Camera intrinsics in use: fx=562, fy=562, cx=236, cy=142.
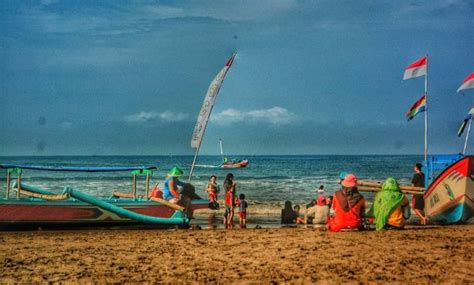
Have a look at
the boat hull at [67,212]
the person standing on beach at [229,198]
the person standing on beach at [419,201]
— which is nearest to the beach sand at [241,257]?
the boat hull at [67,212]

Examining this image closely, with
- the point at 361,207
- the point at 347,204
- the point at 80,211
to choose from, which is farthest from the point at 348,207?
the point at 80,211

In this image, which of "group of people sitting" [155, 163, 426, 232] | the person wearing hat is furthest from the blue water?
the person wearing hat

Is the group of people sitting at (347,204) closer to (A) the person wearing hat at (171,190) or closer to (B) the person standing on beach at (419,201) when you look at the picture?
(A) the person wearing hat at (171,190)

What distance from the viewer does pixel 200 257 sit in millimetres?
9062

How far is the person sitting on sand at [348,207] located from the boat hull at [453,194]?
3.72 metres

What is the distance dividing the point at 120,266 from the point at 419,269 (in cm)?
432

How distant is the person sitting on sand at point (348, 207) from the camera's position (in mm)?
11680

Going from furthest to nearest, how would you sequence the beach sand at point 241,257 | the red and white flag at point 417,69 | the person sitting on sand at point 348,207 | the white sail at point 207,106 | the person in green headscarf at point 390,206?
the red and white flag at point 417,69
the white sail at point 207,106
the person in green headscarf at point 390,206
the person sitting on sand at point 348,207
the beach sand at point 241,257

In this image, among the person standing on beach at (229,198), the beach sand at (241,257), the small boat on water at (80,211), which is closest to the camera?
the beach sand at (241,257)

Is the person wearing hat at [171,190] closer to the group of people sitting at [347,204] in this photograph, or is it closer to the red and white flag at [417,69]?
the group of people sitting at [347,204]

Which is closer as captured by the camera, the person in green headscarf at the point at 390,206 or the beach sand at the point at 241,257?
the beach sand at the point at 241,257

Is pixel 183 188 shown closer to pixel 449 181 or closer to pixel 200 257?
pixel 200 257

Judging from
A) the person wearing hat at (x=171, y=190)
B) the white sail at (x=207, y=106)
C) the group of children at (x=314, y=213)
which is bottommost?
the group of children at (x=314, y=213)

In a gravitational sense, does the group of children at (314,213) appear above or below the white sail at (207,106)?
below
